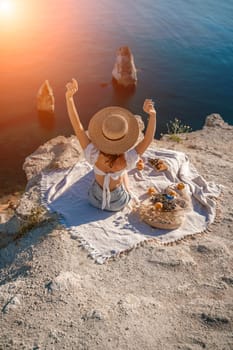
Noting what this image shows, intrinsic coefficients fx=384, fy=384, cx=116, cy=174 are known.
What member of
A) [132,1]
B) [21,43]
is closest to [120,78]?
[21,43]

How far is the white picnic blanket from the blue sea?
5.87 m

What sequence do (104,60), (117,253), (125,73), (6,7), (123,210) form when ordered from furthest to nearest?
1. (6,7)
2. (104,60)
3. (125,73)
4. (123,210)
5. (117,253)

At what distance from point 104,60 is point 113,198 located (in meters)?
21.3

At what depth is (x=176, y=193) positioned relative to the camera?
10086mm

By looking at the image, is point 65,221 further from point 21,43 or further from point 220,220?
point 21,43

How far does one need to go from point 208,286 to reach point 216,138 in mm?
9480

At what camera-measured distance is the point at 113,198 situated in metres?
9.20

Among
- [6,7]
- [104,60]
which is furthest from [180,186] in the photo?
[6,7]

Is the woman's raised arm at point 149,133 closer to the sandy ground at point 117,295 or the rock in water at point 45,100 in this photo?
the sandy ground at point 117,295

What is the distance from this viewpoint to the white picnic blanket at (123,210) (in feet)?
28.2

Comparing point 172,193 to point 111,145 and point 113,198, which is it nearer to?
point 113,198

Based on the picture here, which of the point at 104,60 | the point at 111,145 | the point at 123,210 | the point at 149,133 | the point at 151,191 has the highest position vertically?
the point at 149,133

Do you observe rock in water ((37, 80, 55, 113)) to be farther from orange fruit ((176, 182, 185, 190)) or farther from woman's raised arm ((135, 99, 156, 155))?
woman's raised arm ((135, 99, 156, 155))

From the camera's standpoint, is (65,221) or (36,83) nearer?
(65,221)
